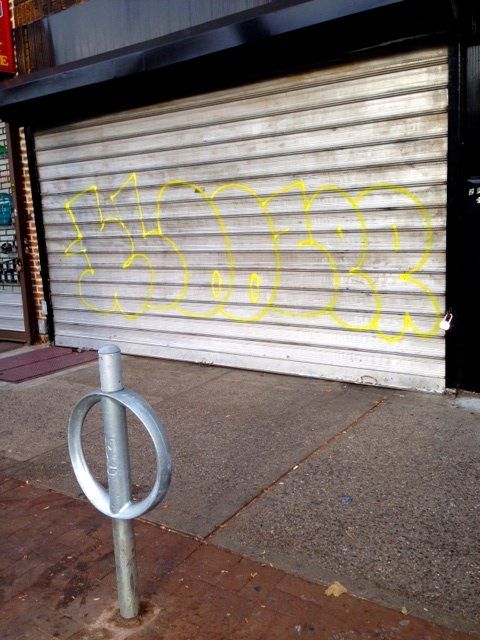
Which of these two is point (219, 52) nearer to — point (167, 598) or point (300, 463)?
point (300, 463)

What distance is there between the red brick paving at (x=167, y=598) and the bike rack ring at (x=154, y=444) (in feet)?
1.94

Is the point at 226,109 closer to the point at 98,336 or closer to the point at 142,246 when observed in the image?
the point at 142,246

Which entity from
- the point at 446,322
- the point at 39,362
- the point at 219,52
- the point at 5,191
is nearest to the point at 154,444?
the point at 446,322

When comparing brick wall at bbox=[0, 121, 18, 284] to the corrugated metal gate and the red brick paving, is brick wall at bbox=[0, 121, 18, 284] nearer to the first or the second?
the corrugated metal gate

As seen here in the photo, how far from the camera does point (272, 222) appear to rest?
20.5 ft

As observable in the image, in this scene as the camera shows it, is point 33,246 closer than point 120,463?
No

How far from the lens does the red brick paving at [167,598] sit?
2.64 meters

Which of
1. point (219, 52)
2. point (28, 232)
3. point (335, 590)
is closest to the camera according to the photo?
point (335, 590)

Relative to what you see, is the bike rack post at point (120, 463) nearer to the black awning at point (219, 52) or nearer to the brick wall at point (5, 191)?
the black awning at point (219, 52)

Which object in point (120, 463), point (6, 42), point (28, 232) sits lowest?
point (120, 463)

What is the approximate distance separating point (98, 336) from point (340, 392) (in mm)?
3701

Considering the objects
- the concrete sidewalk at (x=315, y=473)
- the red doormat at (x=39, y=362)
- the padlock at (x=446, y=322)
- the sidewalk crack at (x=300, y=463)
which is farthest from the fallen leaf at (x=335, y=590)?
the red doormat at (x=39, y=362)

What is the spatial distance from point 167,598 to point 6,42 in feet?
25.3

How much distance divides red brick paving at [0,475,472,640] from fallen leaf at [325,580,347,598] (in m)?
0.04
